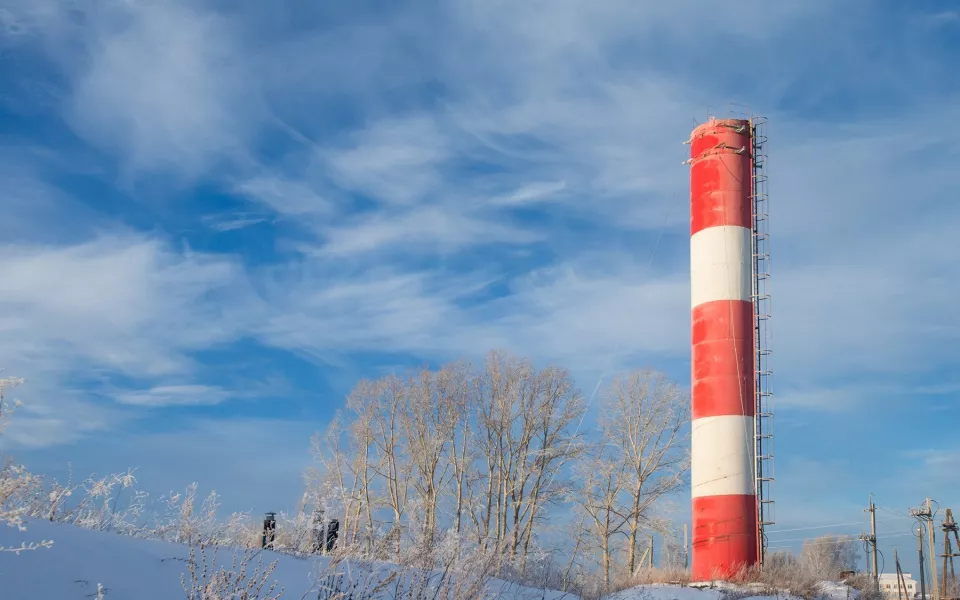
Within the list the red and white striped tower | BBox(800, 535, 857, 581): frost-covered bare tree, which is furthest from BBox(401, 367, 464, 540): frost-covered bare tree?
BBox(800, 535, 857, 581): frost-covered bare tree

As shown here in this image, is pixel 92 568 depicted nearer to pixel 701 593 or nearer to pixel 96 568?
pixel 96 568

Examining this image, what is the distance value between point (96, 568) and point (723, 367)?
1705 centimetres

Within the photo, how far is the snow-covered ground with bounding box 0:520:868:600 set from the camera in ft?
17.7

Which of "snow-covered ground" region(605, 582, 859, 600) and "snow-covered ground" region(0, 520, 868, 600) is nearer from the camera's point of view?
"snow-covered ground" region(0, 520, 868, 600)

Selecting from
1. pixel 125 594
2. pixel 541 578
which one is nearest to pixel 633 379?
pixel 541 578

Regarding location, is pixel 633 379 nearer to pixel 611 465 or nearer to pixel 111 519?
pixel 611 465

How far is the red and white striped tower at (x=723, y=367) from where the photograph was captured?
65.5ft

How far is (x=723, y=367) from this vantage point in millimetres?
20453

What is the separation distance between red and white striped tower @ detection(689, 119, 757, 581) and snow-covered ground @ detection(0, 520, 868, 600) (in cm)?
1421

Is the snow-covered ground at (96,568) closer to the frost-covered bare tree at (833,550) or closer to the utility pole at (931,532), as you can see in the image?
the utility pole at (931,532)

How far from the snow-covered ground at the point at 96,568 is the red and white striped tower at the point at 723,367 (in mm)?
14208

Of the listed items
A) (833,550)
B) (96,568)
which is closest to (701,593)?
(96,568)

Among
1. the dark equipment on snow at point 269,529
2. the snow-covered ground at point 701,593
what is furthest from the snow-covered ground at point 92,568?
the snow-covered ground at point 701,593

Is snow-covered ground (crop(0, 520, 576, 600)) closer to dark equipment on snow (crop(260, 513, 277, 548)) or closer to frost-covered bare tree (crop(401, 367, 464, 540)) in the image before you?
dark equipment on snow (crop(260, 513, 277, 548))
